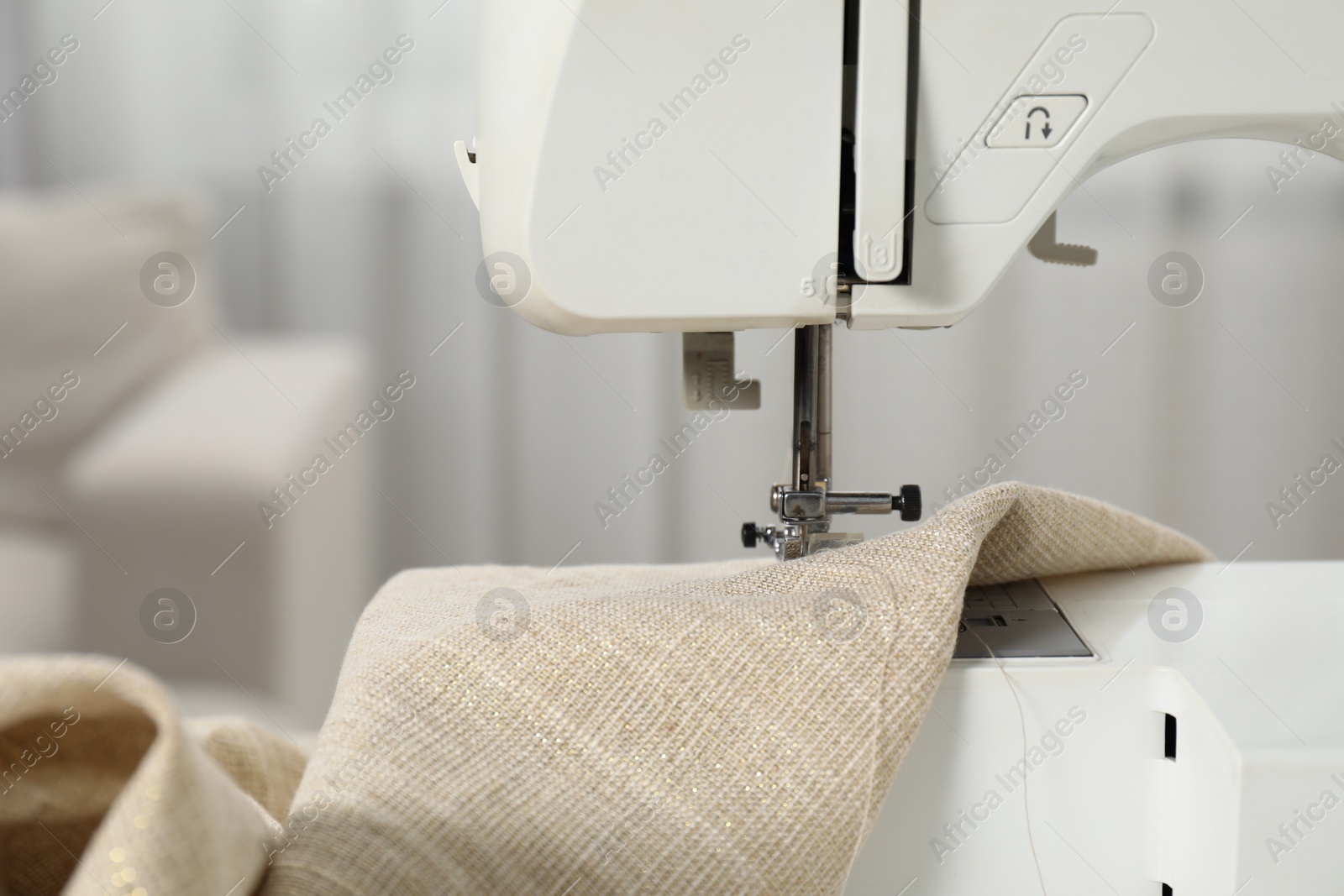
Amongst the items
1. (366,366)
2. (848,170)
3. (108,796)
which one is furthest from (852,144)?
(366,366)

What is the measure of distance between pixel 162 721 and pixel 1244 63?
0.58m

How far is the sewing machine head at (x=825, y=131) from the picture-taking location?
53 cm

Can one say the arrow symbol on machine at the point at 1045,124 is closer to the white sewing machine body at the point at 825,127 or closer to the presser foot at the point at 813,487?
the white sewing machine body at the point at 825,127

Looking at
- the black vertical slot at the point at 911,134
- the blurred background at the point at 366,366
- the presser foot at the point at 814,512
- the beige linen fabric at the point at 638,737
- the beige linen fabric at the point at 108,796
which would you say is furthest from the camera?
the blurred background at the point at 366,366

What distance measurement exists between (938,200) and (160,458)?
4.87 feet

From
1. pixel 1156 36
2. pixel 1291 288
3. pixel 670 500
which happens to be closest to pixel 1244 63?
pixel 1156 36

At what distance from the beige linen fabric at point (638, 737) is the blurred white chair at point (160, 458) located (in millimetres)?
1243

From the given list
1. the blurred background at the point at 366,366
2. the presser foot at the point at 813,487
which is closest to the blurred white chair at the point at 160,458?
the blurred background at the point at 366,366

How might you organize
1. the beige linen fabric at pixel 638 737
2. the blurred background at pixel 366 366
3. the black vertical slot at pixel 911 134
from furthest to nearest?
1. the blurred background at pixel 366 366
2. the black vertical slot at pixel 911 134
3. the beige linen fabric at pixel 638 737

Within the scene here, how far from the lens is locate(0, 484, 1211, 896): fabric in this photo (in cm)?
37

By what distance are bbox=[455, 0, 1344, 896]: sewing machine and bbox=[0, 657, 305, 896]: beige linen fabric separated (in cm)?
27

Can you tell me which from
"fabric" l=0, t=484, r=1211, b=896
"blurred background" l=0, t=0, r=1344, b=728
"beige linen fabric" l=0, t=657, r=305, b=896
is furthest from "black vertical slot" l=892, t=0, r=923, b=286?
"blurred background" l=0, t=0, r=1344, b=728

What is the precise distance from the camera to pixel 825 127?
0.55 metres

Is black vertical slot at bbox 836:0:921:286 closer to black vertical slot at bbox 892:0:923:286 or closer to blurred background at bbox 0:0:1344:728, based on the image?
black vertical slot at bbox 892:0:923:286
